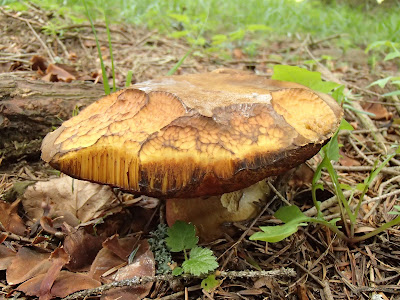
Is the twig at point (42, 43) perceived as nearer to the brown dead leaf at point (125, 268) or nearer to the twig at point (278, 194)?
the brown dead leaf at point (125, 268)

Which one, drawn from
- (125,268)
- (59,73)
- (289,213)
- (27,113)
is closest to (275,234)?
(289,213)

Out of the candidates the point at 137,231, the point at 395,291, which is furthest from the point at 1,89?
the point at 395,291

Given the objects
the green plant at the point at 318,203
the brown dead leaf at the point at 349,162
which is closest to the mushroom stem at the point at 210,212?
the green plant at the point at 318,203

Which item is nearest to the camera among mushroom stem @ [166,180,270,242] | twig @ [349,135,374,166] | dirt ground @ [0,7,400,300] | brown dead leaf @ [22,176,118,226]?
dirt ground @ [0,7,400,300]

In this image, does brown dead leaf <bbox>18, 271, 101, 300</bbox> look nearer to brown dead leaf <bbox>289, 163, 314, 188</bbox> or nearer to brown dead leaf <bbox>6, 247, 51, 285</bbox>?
brown dead leaf <bbox>6, 247, 51, 285</bbox>

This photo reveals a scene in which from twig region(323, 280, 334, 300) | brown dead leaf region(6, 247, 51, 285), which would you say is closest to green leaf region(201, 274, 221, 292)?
twig region(323, 280, 334, 300)

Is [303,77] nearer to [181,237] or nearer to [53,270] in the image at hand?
[181,237]
